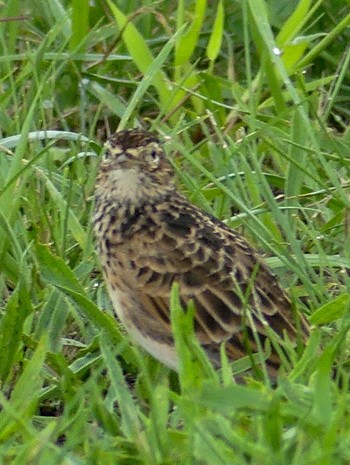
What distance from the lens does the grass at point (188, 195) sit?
4.19m

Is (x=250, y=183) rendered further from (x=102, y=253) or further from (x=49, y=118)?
(x=49, y=118)

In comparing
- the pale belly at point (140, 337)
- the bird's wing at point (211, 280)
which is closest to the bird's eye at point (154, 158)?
the bird's wing at point (211, 280)

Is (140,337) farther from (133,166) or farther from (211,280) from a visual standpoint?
(133,166)

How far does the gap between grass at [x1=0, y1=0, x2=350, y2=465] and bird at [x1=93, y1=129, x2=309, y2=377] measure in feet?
0.41

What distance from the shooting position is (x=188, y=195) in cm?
638

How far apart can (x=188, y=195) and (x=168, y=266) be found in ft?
3.67

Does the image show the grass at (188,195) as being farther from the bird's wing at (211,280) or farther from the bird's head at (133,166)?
the bird's head at (133,166)

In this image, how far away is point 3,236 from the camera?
18.4ft

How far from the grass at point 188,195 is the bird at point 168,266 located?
0.12 metres

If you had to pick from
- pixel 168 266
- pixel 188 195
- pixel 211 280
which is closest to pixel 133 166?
pixel 168 266

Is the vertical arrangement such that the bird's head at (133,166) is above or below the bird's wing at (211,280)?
above

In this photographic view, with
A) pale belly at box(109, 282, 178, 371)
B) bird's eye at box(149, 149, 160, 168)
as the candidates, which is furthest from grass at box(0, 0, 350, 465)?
bird's eye at box(149, 149, 160, 168)

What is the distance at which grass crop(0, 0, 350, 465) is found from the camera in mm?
4188

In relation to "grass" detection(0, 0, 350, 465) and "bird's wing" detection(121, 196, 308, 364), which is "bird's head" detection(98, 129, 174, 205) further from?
"grass" detection(0, 0, 350, 465)
